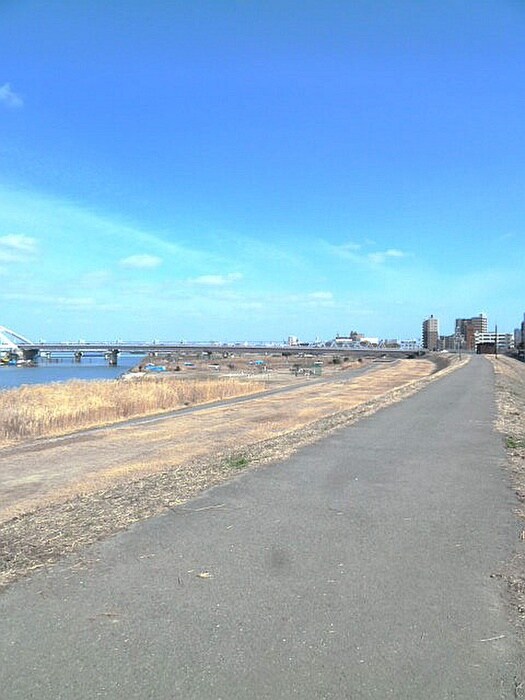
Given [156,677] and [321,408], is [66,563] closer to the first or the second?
[156,677]

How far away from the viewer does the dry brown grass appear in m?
20.0

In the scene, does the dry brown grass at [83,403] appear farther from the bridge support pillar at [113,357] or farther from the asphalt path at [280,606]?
the bridge support pillar at [113,357]

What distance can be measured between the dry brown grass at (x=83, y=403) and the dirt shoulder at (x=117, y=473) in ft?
9.55

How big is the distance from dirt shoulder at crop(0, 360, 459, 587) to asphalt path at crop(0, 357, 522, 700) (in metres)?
0.58

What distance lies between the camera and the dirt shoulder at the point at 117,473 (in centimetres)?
654

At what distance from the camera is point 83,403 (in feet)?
80.8

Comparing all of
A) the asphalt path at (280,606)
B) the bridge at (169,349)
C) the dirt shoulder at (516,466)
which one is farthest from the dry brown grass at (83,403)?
the bridge at (169,349)

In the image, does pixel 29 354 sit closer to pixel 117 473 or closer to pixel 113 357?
pixel 113 357

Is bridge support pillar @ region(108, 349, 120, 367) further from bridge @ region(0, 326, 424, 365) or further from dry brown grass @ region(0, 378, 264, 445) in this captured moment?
dry brown grass @ region(0, 378, 264, 445)

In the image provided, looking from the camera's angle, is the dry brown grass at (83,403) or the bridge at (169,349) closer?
the dry brown grass at (83,403)

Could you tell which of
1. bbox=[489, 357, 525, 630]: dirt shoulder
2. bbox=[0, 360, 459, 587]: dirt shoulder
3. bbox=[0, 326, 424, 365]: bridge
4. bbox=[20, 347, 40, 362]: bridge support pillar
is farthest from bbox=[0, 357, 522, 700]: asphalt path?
bbox=[20, 347, 40, 362]: bridge support pillar

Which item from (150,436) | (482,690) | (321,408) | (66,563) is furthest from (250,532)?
(321,408)

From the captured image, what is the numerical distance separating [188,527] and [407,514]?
2.77 meters

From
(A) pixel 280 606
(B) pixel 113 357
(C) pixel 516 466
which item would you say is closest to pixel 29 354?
(B) pixel 113 357
